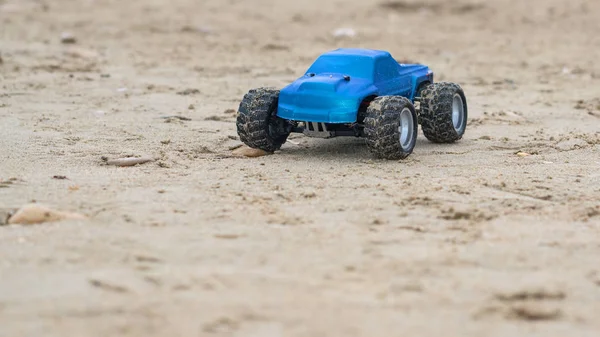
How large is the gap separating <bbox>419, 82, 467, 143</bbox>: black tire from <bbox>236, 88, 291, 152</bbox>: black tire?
1.10m

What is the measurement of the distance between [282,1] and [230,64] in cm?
410

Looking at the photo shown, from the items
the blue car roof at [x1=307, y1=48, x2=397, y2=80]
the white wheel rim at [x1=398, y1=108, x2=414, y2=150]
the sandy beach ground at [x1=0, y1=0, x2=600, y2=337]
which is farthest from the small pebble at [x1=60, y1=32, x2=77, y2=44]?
the white wheel rim at [x1=398, y1=108, x2=414, y2=150]

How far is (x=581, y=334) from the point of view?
146 inches

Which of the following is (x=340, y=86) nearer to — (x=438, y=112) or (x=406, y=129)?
(x=406, y=129)

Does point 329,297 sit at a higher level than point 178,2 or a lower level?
lower

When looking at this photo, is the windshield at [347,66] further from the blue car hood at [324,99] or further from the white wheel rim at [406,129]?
the white wheel rim at [406,129]

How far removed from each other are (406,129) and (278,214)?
6.09 ft

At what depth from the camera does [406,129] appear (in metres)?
6.73

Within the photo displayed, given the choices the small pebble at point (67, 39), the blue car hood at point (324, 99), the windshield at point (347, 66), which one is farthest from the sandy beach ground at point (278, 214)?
the small pebble at point (67, 39)

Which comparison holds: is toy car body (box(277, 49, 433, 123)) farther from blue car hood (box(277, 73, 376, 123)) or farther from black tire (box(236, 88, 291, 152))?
black tire (box(236, 88, 291, 152))

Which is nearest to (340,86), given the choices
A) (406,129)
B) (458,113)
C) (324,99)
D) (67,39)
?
(324,99)

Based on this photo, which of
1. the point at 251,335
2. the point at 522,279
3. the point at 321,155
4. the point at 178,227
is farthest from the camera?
the point at 321,155

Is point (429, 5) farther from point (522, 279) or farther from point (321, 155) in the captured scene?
point (522, 279)

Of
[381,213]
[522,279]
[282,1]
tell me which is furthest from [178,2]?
[522,279]
